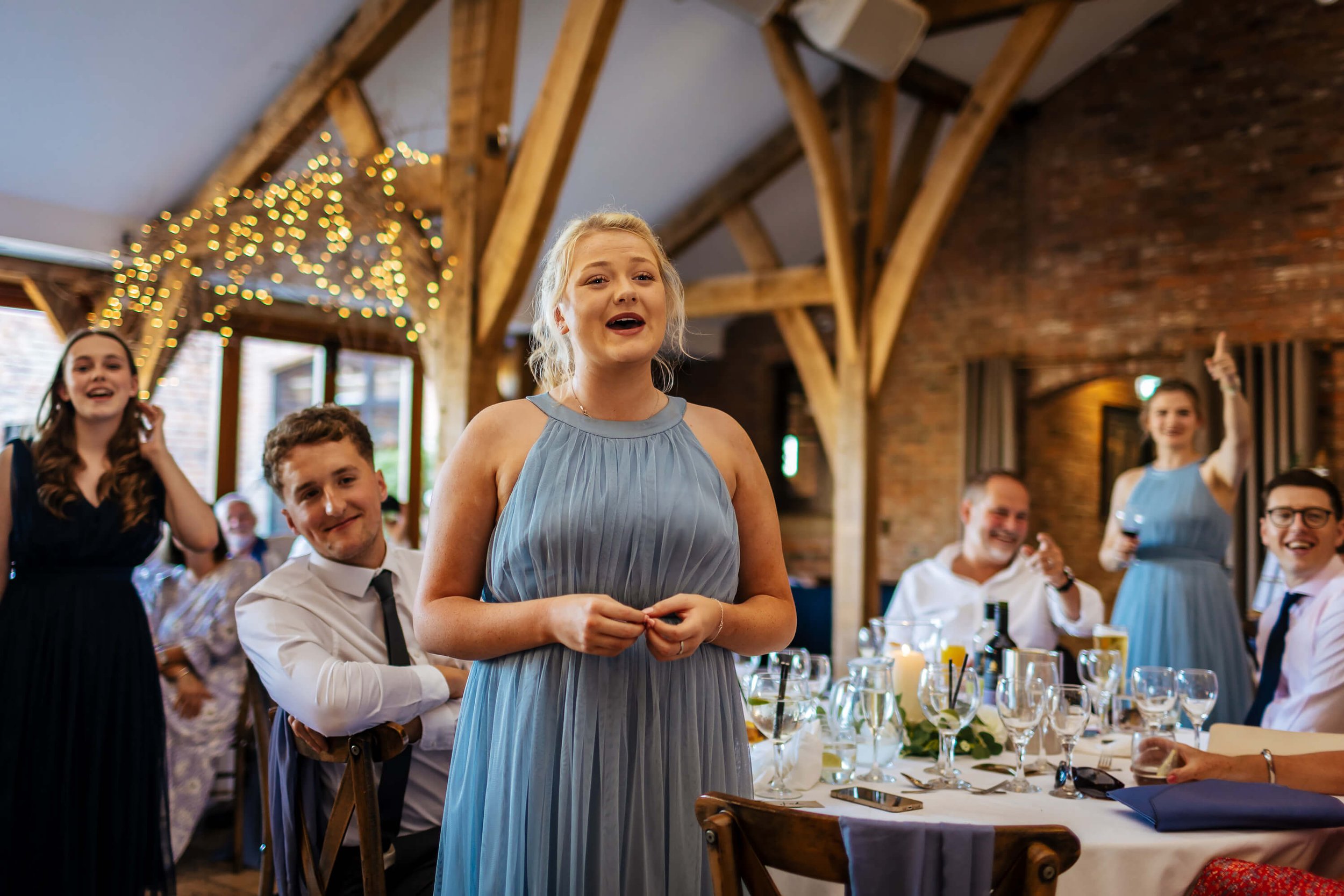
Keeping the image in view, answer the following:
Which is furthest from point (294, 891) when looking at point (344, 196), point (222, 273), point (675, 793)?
point (222, 273)

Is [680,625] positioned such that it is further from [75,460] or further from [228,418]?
[228,418]

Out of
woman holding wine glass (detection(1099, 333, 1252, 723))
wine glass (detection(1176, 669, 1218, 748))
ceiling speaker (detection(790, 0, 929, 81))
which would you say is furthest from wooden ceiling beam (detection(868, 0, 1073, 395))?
wine glass (detection(1176, 669, 1218, 748))

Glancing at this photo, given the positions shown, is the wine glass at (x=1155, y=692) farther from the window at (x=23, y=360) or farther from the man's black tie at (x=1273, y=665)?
the window at (x=23, y=360)

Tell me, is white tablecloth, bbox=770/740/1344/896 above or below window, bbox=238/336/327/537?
below

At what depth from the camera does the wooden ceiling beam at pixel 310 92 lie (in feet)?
16.1

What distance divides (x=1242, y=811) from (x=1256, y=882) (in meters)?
0.11

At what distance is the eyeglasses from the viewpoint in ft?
8.86

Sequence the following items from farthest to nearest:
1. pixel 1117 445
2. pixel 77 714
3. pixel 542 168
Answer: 1. pixel 1117 445
2. pixel 542 168
3. pixel 77 714

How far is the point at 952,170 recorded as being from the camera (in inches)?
228

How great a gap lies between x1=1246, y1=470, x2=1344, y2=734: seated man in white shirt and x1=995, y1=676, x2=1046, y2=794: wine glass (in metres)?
0.90

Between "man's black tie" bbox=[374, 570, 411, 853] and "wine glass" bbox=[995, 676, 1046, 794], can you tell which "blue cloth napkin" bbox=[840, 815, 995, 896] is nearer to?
"wine glass" bbox=[995, 676, 1046, 794]

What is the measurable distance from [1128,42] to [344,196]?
6.03 meters

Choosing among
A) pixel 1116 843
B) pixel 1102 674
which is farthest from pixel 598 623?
pixel 1102 674

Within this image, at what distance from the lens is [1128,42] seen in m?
7.52
